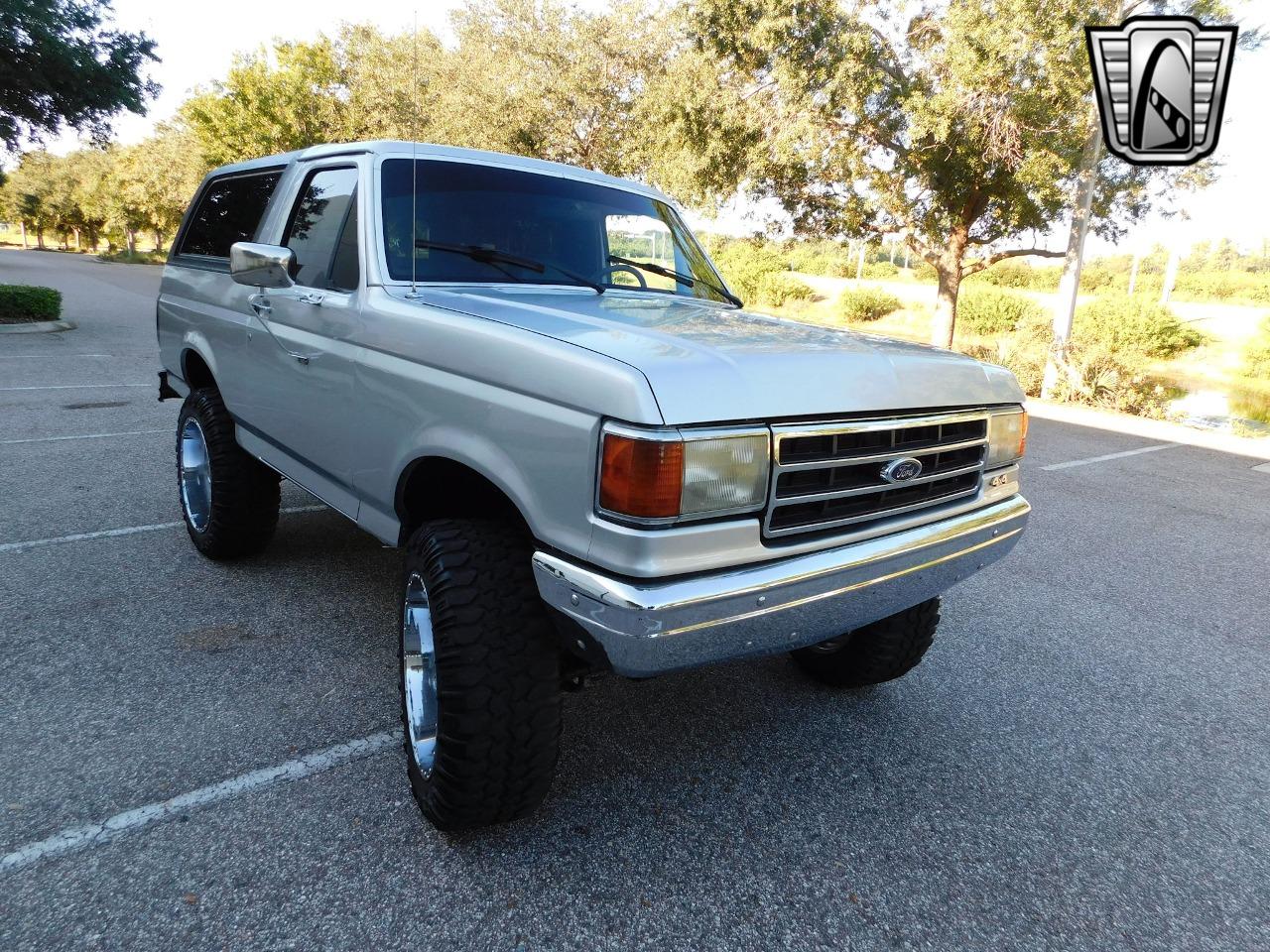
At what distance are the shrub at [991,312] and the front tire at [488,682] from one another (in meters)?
24.1

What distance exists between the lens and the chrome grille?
2008 millimetres

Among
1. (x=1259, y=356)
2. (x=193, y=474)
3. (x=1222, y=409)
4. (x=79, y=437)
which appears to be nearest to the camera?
(x=193, y=474)

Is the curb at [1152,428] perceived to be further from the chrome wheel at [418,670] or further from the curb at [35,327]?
the curb at [35,327]

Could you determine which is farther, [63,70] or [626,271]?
[63,70]

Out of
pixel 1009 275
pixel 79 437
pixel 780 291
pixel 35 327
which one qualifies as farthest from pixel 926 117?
pixel 1009 275

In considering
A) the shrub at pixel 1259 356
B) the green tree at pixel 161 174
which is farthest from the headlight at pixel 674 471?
the green tree at pixel 161 174

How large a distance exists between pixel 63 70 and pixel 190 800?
1589 centimetres

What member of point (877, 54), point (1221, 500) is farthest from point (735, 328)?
point (877, 54)

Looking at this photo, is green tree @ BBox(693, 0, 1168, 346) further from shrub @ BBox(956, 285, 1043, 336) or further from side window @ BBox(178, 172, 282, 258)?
side window @ BBox(178, 172, 282, 258)

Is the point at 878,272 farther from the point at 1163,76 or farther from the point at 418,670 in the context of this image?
the point at 418,670

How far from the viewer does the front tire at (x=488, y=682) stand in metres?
2.04

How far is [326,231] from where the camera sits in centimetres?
315

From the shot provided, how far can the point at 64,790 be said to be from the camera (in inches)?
93.7

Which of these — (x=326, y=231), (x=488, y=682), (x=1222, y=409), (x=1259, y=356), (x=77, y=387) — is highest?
(x=326, y=231)
